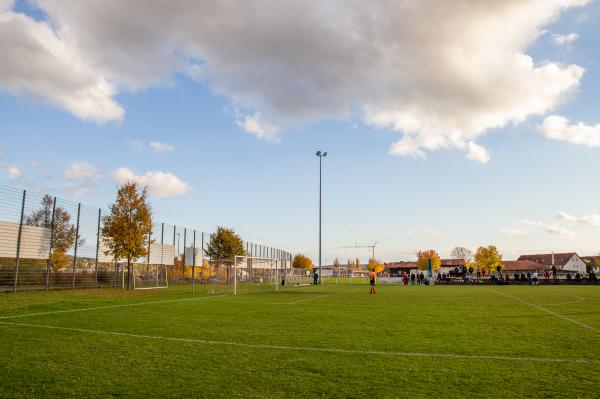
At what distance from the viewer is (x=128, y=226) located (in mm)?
31484

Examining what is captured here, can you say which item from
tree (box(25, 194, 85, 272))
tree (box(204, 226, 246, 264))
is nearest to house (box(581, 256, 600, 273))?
tree (box(204, 226, 246, 264))

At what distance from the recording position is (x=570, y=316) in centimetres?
1526

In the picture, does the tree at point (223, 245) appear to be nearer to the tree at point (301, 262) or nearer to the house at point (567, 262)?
the tree at point (301, 262)

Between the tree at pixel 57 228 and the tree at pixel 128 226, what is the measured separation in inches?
94.0

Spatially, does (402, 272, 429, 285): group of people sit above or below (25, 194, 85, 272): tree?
below

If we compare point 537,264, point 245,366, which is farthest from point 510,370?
point 537,264

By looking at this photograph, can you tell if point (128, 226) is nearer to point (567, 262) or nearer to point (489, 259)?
point (489, 259)

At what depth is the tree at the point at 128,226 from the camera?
3109 centimetres

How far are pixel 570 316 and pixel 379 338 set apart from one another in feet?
30.6

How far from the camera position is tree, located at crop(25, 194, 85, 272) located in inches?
1032

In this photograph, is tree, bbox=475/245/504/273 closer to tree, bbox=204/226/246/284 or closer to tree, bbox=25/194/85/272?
tree, bbox=204/226/246/284

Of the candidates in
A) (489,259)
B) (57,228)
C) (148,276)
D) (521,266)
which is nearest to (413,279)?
(148,276)

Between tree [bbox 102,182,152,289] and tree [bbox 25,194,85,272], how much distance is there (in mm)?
2387

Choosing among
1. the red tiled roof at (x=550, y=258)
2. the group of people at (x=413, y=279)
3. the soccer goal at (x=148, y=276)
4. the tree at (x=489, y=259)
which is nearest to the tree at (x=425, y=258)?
the tree at (x=489, y=259)
